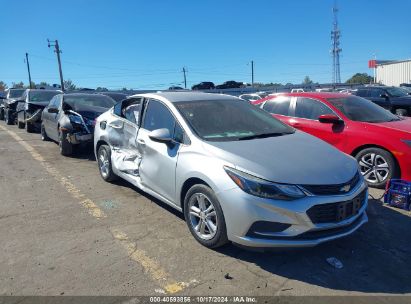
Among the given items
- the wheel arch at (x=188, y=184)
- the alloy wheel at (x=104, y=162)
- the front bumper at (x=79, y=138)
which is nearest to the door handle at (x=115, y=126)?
the alloy wheel at (x=104, y=162)

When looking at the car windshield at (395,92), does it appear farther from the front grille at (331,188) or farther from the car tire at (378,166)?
the front grille at (331,188)

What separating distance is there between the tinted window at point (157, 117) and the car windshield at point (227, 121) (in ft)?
0.61

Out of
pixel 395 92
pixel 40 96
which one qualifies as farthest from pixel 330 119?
pixel 395 92

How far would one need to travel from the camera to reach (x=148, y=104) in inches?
207

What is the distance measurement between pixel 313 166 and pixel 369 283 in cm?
114

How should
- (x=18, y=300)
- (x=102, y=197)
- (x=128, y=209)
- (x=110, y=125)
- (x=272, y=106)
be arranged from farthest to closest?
(x=272, y=106) < (x=110, y=125) < (x=102, y=197) < (x=128, y=209) < (x=18, y=300)

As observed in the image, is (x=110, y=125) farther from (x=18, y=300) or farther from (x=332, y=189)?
(x=332, y=189)

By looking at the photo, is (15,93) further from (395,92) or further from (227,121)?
(395,92)

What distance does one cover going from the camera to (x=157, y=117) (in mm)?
4973

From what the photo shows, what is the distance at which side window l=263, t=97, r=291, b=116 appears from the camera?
7.70m

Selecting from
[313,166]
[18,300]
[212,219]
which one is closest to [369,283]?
[313,166]

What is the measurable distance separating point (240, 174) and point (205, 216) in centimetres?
66

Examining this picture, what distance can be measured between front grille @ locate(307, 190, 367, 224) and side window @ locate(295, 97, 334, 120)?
3.56 meters

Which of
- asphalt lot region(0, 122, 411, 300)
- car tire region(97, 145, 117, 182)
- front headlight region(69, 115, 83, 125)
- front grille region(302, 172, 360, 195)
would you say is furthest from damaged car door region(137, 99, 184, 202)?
front headlight region(69, 115, 83, 125)
